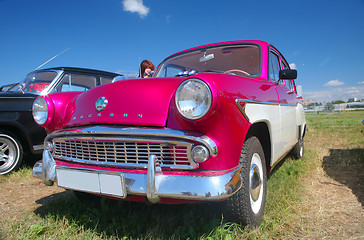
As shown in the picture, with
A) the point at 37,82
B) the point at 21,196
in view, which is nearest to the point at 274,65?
the point at 21,196

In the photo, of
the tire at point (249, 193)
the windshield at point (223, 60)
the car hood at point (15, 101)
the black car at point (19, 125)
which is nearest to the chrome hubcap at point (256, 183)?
the tire at point (249, 193)

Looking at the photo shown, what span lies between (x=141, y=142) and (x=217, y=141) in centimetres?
45

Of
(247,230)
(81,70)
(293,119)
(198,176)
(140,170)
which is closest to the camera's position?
(198,176)

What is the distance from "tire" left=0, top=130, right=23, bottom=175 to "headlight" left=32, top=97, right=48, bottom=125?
Result: 166cm

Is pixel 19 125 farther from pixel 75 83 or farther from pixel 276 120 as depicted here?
pixel 276 120

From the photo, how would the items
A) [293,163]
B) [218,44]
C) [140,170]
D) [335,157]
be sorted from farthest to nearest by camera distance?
1. [335,157]
2. [293,163]
3. [218,44]
4. [140,170]

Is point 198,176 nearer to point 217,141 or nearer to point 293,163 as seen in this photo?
point 217,141

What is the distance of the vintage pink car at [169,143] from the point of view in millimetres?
1389

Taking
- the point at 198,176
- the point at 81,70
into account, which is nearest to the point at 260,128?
the point at 198,176

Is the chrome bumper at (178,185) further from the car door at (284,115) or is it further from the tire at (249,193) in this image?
the car door at (284,115)

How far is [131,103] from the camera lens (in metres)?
1.65

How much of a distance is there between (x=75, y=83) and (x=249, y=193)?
3.80 m

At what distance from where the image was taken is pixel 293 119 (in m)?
3.10

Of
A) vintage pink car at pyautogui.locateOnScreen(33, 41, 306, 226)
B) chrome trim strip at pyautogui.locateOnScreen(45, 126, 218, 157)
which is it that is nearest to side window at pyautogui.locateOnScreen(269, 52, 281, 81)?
vintage pink car at pyautogui.locateOnScreen(33, 41, 306, 226)
